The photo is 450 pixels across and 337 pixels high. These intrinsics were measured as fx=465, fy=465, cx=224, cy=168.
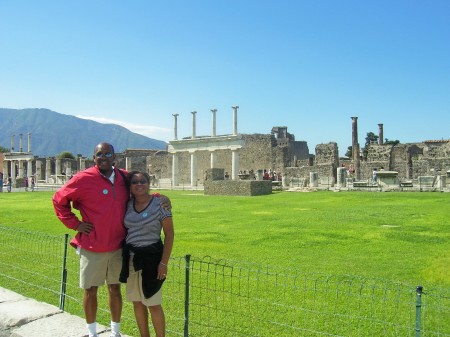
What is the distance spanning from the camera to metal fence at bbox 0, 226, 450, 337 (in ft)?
15.9

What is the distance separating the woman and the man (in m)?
0.17

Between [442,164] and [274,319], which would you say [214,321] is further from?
[442,164]

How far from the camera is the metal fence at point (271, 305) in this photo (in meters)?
4.86

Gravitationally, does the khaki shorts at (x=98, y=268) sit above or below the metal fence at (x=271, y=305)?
above

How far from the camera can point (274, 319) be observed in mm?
5270

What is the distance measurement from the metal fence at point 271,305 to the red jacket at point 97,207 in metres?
0.77

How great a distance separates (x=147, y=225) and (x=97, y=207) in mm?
555

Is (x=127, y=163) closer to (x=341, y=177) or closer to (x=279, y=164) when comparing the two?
(x=279, y=164)

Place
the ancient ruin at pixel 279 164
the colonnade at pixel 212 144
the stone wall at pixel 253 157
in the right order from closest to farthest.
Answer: the ancient ruin at pixel 279 164 < the colonnade at pixel 212 144 < the stone wall at pixel 253 157

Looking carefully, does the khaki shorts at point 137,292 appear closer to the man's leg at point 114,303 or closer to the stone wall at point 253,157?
the man's leg at point 114,303

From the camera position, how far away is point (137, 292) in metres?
4.39

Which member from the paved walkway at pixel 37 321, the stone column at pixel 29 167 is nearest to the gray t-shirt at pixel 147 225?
the paved walkway at pixel 37 321

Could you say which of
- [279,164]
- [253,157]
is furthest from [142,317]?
[253,157]

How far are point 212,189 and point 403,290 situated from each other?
22051 mm
